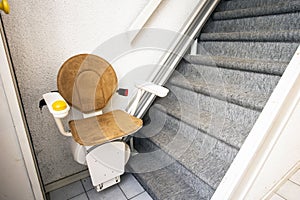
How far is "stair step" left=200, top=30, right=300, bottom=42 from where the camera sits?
1.07 metres

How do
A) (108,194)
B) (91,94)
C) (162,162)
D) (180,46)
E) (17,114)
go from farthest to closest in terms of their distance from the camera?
(180,46), (162,162), (108,194), (91,94), (17,114)

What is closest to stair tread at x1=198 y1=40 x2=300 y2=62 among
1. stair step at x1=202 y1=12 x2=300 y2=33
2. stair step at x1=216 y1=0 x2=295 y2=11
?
stair step at x1=202 y1=12 x2=300 y2=33

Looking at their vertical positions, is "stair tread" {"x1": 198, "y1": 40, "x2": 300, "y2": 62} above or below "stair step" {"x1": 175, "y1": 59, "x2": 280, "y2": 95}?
above

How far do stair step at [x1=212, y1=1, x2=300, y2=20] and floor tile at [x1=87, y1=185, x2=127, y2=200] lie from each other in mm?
1629

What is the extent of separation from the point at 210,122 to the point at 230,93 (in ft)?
0.74

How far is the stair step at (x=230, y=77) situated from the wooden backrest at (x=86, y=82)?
710 millimetres

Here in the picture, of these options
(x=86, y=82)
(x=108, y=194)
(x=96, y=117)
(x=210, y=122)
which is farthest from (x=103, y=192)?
(x=210, y=122)

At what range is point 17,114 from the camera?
67 centimetres

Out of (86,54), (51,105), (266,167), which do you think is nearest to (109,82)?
(86,54)

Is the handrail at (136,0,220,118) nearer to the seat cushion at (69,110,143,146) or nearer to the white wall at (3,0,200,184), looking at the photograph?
the white wall at (3,0,200,184)

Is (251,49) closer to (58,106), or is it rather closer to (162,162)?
(162,162)

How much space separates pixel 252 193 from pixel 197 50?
122cm

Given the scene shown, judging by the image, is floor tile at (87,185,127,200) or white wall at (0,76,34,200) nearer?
white wall at (0,76,34,200)

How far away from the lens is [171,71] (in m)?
1.52
